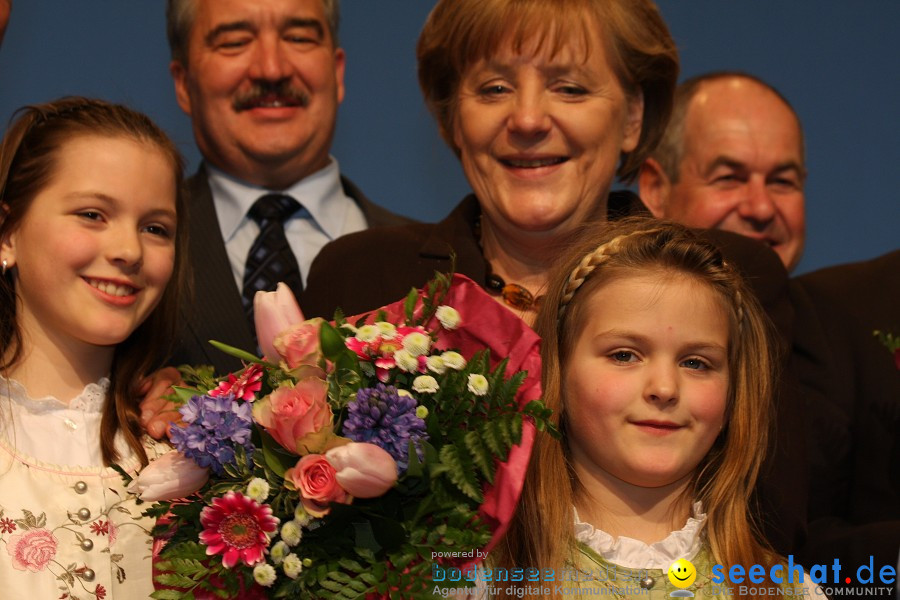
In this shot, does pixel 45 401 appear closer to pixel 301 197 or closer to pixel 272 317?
pixel 272 317

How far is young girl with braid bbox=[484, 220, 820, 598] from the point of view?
7.77ft

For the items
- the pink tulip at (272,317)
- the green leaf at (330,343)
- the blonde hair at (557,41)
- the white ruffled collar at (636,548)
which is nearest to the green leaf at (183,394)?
the pink tulip at (272,317)

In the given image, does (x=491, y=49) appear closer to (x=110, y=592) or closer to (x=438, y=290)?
(x=438, y=290)

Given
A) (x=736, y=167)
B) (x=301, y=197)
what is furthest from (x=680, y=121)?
(x=301, y=197)

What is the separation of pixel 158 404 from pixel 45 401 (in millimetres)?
216

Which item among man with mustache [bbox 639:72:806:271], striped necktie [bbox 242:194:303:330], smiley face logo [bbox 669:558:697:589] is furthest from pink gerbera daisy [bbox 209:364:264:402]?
man with mustache [bbox 639:72:806:271]

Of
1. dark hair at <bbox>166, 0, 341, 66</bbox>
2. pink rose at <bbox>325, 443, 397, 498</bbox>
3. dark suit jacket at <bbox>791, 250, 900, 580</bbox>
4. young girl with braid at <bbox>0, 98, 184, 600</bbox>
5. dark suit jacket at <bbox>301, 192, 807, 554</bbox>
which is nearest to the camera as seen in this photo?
pink rose at <bbox>325, 443, 397, 498</bbox>

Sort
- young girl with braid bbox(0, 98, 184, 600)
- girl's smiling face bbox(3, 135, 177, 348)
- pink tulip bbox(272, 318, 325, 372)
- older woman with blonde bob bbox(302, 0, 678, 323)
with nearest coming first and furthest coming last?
pink tulip bbox(272, 318, 325, 372)
young girl with braid bbox(0, 98, 184, 600)
girl's smiling face bbox(3, 135, 177, 348)
older woman with blonde bob bbox(302, 0, 678, 323)

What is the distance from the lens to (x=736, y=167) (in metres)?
3.76

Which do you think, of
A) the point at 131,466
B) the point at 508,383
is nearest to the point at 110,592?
the point at 131,466

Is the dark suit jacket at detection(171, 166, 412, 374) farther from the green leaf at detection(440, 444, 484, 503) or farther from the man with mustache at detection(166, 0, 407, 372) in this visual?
the green leaf at detection(440, 444, 484, 503)

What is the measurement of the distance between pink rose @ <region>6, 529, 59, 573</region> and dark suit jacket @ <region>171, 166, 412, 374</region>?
708 millimetres

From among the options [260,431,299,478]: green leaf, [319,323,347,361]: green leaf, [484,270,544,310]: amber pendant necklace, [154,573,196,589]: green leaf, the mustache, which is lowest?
[154,573,196,589]: green leaf

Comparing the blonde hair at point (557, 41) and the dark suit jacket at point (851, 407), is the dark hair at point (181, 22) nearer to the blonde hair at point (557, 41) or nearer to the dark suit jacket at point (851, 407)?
the blonde hair at point (557, 41)
